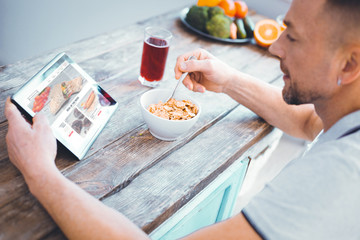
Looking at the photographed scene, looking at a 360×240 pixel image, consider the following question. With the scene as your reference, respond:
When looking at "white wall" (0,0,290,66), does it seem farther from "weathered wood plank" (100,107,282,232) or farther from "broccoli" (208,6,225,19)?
"weathered wood plank" (100,107,282,232)

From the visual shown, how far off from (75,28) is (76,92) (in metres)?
1.42

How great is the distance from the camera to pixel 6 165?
2.66ft

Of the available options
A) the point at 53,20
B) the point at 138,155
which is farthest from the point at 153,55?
the point at 53,20

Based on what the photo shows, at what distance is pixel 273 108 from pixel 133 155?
553 mm

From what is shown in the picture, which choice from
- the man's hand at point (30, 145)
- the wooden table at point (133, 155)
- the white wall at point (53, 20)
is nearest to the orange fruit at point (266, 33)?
the wooden table at point (133, 155)

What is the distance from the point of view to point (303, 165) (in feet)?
2.23

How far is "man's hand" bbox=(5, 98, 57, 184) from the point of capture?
2.42 ft

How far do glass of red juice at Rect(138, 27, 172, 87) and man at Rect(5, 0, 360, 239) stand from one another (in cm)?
43

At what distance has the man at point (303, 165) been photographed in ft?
2.06

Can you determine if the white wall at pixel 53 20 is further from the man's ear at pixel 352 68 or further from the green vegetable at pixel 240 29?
the man's ear at pixel 352 68

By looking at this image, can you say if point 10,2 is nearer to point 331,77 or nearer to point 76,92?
point 76,92

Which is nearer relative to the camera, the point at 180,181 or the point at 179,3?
the point at 180,181

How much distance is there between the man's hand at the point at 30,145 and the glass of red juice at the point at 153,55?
52 cm

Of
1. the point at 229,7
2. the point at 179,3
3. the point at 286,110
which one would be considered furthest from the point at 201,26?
the point at 179,3
